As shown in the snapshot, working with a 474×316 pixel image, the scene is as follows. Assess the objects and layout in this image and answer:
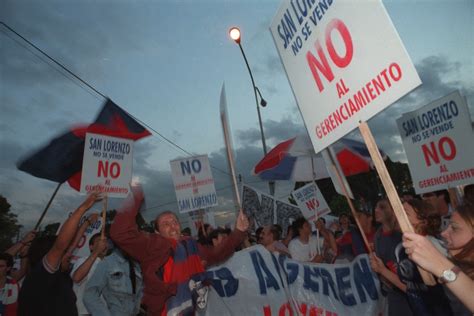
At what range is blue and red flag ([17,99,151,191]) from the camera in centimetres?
480

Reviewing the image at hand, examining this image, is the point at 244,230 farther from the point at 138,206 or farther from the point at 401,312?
the point at 401,312

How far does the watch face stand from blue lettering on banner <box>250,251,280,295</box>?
2617mm

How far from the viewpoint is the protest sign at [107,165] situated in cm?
506

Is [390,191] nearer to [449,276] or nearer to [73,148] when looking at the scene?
[449,276]

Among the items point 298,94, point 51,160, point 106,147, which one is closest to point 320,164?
point 106,147

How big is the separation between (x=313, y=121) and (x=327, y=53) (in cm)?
44

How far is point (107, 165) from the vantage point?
5.33 metres

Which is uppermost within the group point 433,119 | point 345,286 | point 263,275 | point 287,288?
point 433,119

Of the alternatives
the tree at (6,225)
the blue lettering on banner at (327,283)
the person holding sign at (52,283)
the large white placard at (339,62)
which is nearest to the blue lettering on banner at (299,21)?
the large white placard at (339,62)

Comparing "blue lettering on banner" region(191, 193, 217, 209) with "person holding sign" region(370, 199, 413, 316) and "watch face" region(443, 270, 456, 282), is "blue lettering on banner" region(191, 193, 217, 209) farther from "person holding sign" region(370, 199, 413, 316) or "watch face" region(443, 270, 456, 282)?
"watch face" region(443, 270, 456, 282)

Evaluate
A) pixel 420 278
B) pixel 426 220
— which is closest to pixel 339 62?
pixel 420 278

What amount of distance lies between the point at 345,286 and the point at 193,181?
5316 mm

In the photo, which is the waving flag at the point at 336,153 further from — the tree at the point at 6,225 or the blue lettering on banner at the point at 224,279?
the tree at the point at 6,225

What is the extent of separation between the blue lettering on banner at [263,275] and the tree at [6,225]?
152ft
